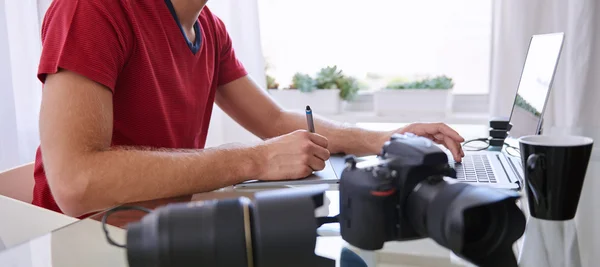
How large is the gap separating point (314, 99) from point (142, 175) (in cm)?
128

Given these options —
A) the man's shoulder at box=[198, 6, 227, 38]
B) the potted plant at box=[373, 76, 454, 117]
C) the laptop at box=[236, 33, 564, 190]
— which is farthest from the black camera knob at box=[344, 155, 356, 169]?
the potted plant at box=[373, 76, 454, 117]

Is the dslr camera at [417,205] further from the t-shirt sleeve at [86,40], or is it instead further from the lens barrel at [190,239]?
the t-shirt sleeve at [86,40]

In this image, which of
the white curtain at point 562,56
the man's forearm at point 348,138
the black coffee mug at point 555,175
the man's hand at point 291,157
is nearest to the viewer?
the black coffee mug at point 555,175

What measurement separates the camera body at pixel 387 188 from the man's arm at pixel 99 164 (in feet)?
1.20

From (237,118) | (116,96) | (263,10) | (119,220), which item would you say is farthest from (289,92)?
(119,220)

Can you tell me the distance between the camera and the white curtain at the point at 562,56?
5.22 feet

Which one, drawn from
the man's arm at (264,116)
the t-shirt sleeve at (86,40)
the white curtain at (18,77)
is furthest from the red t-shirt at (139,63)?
the white curtain at (18,77)

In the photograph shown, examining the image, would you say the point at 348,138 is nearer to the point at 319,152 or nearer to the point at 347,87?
the point at 319,152

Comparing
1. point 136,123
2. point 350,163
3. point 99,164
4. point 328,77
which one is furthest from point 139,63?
point 328,77

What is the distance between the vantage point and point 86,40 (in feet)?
3.08

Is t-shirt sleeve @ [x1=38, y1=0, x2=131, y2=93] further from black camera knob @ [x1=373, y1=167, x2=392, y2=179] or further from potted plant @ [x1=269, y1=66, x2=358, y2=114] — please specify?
potted plant @ [x1=269, y1=66, x2=358, y2=114]

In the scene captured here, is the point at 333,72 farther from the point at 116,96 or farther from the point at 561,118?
the point at 116,96

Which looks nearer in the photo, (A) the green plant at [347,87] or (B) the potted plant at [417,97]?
(B) the potted plant at [417,97]

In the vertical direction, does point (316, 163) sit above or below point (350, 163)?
below
